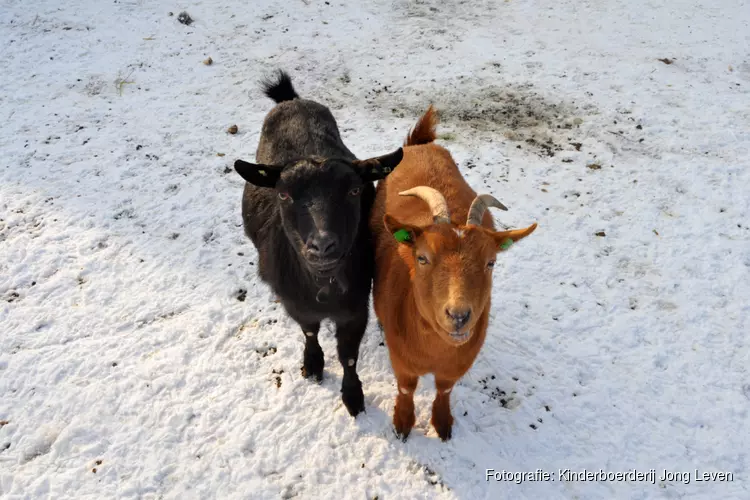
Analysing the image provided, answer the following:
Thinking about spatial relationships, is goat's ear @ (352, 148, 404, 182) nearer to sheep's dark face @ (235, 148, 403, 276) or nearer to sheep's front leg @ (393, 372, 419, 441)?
sheep's dark face @ (235, 148, 403, 276)

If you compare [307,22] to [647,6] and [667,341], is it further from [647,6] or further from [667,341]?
[667,341]

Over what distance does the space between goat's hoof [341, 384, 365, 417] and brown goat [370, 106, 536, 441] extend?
0.38m

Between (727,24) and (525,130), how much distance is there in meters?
6.78

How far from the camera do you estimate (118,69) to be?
31.0ft

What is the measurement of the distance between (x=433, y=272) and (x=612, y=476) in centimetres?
265

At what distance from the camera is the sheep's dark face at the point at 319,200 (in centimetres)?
316

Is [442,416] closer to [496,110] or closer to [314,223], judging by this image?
[314,223]

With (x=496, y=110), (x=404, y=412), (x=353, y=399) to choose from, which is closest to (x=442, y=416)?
(x=404, y=412)

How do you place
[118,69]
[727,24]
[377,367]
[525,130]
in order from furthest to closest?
[727,24] < [118,69] < [525,130] < [377,367]

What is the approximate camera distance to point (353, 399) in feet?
14.7

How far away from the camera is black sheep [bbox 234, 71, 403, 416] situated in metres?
3.28

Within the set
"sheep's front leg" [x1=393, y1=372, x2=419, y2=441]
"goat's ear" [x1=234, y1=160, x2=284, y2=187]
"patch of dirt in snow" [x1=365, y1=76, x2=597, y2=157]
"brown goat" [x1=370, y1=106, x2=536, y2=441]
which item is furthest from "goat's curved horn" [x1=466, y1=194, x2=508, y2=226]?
"patch of dirt in snow" [x1=365, y1=76, x2=597, y2=157]

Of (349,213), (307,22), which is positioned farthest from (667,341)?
(307,22)

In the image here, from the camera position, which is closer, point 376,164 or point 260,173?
point 260,173
